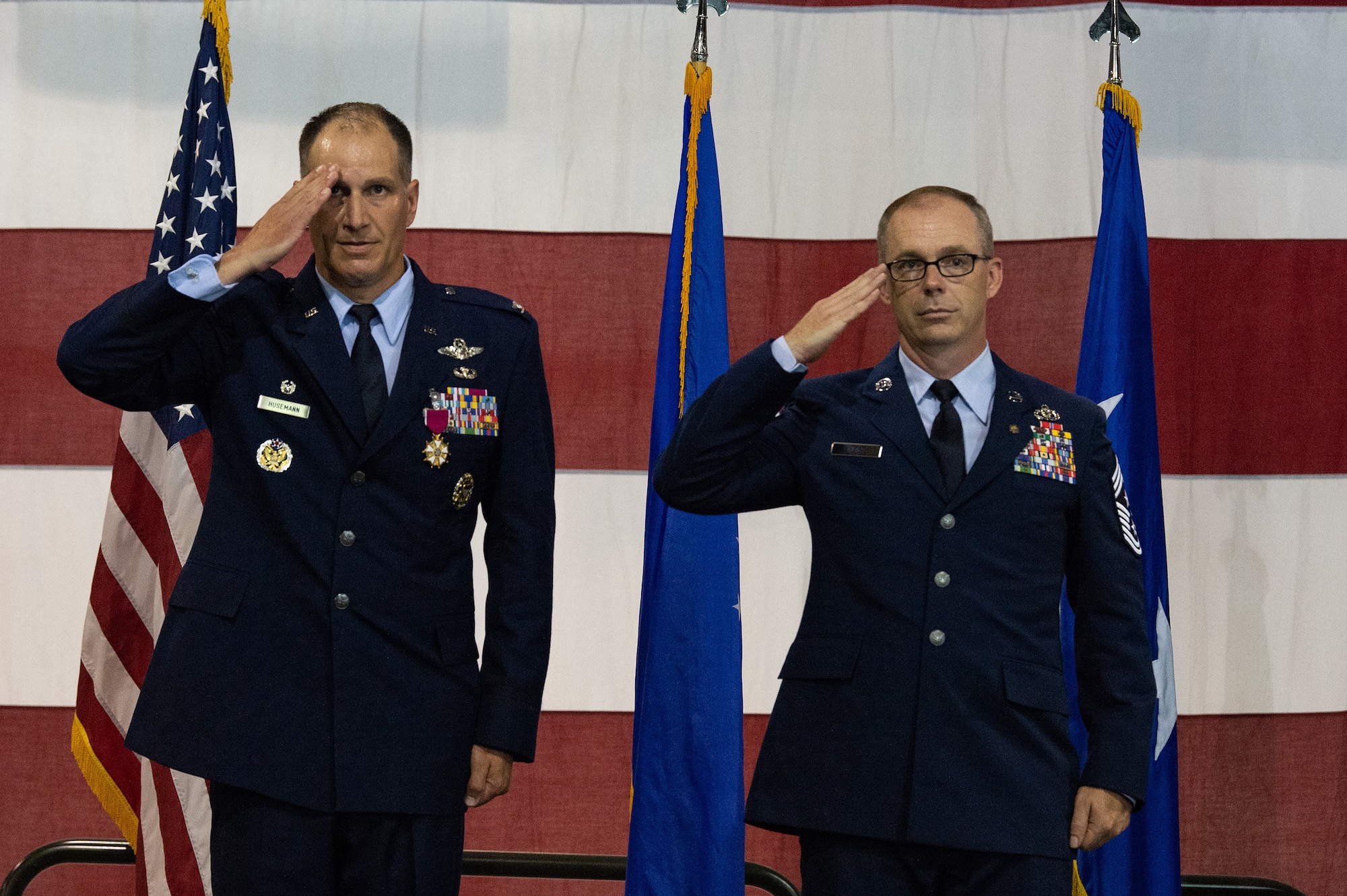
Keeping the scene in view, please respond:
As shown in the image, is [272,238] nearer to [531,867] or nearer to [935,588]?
[935,588]

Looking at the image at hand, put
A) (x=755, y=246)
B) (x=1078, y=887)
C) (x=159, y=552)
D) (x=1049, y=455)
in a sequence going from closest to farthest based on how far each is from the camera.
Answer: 1. (x=1049, y=455)
2. (x=1078, y=887)
3. (x=159, y=552)
4. (x=755, y=246)

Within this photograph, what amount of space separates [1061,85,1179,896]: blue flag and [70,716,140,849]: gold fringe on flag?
1.81 metres

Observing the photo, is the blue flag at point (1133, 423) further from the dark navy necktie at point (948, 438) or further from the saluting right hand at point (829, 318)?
the saluting right hand at point (829, 318)

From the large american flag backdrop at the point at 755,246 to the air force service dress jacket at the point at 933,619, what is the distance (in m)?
1.31

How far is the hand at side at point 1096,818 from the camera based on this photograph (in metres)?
1.62

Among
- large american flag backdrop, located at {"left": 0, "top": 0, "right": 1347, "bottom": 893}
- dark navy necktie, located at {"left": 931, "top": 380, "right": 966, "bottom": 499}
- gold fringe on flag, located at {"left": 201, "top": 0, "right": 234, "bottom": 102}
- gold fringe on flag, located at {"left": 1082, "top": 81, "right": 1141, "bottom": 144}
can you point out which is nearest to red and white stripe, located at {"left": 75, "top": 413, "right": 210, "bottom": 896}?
large american flag backdrop, located at {"left": 0, "top": 0, "right": 1347, "bottom": 893}

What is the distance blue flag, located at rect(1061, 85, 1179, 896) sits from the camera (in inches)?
98.0

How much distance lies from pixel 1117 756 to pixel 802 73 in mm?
1968

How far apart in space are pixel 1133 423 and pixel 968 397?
0.96 m

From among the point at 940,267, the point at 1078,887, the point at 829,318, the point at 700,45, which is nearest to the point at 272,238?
the point at 829,318

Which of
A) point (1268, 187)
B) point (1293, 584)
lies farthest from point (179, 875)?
point (1268, 187)

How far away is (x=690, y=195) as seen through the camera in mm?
2518

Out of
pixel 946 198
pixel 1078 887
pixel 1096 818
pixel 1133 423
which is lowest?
pixel 1078 887

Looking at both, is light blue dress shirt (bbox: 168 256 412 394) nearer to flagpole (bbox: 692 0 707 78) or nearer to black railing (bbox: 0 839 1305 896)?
flagpole (bbox: 692 0 707 78)
